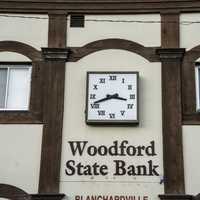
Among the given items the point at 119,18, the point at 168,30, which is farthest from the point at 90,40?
the point at 168,30

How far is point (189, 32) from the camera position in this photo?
50.0 feet

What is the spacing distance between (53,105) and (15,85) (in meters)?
1.23

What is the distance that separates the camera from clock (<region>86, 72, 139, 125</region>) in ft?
47.3

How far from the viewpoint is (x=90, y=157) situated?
46.4ft

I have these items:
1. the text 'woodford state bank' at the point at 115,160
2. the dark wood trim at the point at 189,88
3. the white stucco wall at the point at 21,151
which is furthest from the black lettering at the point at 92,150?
the dark wood trim at the point at 189,88

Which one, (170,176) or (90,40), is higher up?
(90,40)

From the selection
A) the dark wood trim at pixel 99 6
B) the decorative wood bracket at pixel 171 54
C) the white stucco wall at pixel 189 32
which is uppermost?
the dark wood trim at pixel 99 6

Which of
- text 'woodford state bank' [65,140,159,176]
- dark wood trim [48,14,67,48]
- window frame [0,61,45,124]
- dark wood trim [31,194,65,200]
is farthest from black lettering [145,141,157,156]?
dark wood trim [48,14,67,48]

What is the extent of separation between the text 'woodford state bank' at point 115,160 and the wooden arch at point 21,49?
8.44 feet

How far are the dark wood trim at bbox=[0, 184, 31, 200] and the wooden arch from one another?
3.45 meters

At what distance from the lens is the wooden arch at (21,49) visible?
599 inches

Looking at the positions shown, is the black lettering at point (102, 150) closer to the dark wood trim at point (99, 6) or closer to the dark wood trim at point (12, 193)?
the dark wood trim at point (12, 193)

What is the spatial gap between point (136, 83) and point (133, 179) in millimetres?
2459

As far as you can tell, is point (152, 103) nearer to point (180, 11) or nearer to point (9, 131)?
→ point (180, 11)
